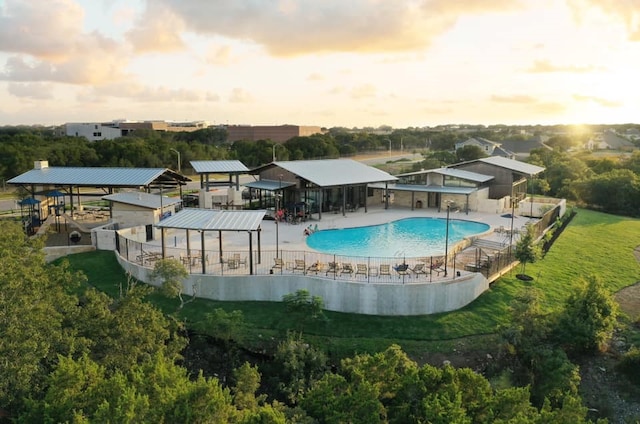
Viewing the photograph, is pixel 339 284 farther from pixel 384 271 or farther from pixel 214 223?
pixel 214 223

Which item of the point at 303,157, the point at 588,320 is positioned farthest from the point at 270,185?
the point at 303,157

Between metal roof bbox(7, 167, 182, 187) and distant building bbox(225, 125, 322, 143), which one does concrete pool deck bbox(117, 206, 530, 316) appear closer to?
metal roof bbox(7, 167, 182, 187)

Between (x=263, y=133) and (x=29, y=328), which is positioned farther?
(x=263, y=133)

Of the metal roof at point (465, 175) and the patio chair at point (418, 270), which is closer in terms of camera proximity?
the patio chair at point (418, 270)

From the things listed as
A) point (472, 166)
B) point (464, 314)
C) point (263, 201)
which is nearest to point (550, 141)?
point (472, 166)

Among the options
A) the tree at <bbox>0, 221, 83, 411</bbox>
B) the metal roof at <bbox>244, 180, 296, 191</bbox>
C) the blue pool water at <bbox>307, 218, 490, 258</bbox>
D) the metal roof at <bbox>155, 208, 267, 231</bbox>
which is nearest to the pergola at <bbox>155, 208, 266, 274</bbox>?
the metal roof at <bbox>155, 208, 267, 231</bbox>

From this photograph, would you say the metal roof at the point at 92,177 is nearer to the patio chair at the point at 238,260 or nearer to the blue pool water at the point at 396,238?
the patio chair at the point at 238,260

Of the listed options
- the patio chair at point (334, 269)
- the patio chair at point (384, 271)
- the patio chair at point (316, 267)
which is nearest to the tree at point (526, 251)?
the patio chair at point (384, 271)
